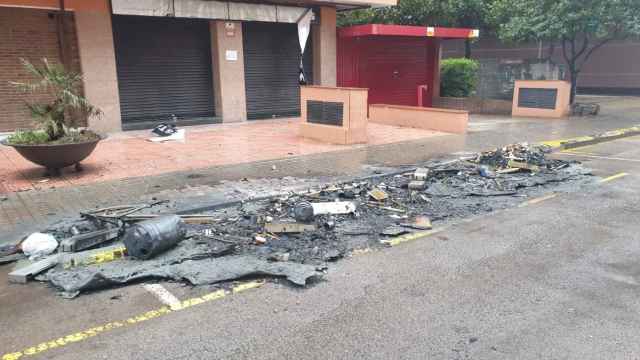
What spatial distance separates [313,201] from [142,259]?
2668 millimetres

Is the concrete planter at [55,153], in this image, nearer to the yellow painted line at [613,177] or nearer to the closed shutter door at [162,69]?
the closed shutter door at [162,69]

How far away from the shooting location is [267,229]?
19.7 feet

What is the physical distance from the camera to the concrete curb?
41.3 feet

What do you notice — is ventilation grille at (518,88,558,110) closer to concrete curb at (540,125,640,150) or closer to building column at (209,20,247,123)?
concrete curb at (540,125,640,150)

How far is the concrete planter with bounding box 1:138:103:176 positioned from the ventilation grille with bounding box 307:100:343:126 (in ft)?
18.5

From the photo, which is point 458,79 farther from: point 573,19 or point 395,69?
point 573,19

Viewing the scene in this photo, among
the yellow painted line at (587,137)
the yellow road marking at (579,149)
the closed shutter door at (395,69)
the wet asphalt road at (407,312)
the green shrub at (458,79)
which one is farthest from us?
the green shrub at (458,79)

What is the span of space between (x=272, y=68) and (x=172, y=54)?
3476mm

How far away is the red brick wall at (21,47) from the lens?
12.8 meters

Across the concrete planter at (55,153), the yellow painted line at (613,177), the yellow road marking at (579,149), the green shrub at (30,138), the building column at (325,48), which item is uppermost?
the building column at (325,48)

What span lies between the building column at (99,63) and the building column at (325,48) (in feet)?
23.2

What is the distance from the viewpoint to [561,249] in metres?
5.59

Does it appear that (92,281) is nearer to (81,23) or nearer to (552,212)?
(552,212)

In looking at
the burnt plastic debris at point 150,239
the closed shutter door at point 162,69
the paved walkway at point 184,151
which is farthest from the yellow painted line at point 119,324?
the closed shutter door at point 162,69
